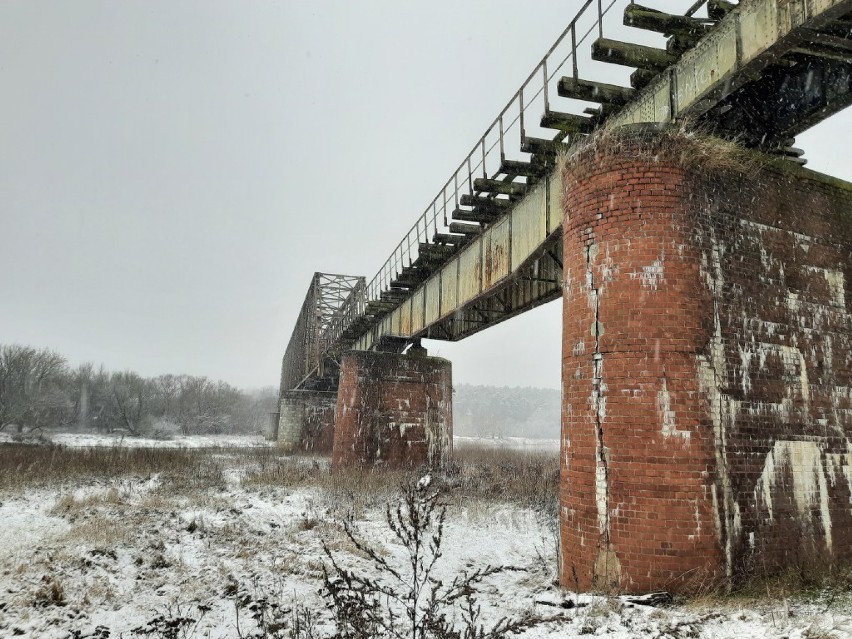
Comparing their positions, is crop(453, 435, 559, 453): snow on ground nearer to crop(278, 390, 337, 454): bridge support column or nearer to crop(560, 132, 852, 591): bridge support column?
crop(278, 390, 337, 454): bridge support column

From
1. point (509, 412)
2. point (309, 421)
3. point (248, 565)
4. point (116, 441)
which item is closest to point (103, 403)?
point (116, 441)

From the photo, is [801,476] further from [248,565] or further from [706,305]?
[248,565]

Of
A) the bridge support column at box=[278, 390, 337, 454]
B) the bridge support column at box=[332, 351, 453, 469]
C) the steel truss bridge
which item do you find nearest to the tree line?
the bridge support column at box=[278, 390, 337, 454]

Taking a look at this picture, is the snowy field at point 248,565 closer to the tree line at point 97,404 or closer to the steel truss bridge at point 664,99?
the steel truss bridge at point 664,99

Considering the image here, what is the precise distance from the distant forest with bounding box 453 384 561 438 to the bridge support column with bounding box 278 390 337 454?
88.5m

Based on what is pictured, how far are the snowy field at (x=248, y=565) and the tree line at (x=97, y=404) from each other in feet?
126

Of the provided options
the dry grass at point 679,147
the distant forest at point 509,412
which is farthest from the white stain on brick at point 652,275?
the distant forest at point 509,412

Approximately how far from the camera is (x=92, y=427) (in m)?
56.1

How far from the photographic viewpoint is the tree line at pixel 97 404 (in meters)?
46.0

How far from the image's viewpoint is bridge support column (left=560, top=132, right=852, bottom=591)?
19.9ft

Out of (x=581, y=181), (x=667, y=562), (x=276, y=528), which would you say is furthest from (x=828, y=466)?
(x=276, y=528)

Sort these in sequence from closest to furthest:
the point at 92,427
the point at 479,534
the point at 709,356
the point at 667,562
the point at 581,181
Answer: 1. the point at 667,562
2. the point at 709,356
3. the point at 581,181
4. the point at 479,534
5. the point at 92,427

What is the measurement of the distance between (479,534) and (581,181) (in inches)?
250

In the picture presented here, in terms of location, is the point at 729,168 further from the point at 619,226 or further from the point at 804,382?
the point at 804,382
